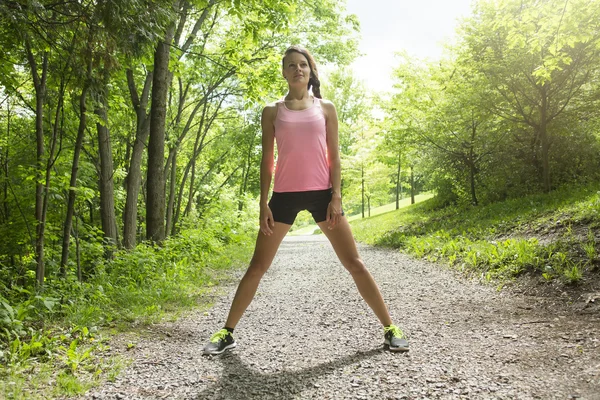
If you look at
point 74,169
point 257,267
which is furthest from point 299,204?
point 74,169

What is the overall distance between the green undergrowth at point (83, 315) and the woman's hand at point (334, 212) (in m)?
1.80

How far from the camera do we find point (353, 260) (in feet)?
11.0

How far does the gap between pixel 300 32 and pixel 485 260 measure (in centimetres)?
921

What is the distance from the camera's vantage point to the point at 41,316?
381 cm

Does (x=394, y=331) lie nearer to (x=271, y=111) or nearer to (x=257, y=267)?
(x=257, y=267)

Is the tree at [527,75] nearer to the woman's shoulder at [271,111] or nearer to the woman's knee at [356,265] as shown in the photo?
the woman's shoulder at [271,111]

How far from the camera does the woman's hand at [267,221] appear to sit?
3.23 meters

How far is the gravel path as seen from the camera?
2.57m

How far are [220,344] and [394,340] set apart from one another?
1.33 metres

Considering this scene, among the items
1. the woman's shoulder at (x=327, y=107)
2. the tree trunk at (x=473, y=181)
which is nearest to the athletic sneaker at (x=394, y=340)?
the woman's shoulder at (x=327, y=107)

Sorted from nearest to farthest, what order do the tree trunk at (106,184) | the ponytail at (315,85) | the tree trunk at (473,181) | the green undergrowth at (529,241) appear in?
the ponytail at (315,85) → the green undergrowth at (529,241) → the tree trunk at (106,184) → the tree trunk at (473,181)

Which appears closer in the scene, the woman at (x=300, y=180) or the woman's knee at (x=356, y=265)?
the woman at (x=300, y=180)

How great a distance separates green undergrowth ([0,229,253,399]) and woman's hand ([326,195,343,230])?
5.92 ft

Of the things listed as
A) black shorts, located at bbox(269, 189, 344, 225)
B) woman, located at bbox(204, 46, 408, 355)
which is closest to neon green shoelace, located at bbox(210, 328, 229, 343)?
woman, located at bbox(204, 46, 408, 355)
